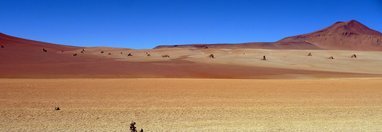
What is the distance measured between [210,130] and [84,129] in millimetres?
3213

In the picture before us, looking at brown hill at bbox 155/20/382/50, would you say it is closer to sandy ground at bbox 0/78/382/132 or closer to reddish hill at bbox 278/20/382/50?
reddish hill at bbox 278/20/382/50

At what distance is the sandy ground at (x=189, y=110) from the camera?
12828mm

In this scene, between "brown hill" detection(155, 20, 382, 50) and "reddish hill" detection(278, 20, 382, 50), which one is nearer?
"brown hill" detection(155, 20, 382, 50)

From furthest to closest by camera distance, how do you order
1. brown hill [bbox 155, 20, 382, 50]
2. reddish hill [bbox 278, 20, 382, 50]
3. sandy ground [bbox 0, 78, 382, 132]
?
1. reddish hill [bbox 278, 20, 382, 50]
2. brown hill [bbox 155, 20, 382, 50]
3. sandy ground [bbox 0, 78, 382, 132]

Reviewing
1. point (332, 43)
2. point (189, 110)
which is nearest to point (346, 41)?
point (332, 43)

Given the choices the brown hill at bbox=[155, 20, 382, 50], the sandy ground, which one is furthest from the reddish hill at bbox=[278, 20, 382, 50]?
the sandy ground

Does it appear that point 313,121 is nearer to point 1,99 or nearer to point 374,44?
point 1,99

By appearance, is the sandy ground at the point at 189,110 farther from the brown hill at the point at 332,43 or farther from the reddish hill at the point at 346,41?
the reddish hill at the point at 346,41

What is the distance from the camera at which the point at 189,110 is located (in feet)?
52.7

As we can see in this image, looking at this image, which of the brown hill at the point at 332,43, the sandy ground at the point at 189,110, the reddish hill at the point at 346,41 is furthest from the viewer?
the reddish hill at the point at 346,41

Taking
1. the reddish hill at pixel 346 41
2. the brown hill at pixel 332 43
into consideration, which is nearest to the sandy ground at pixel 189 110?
the brown hill at pixel 332 43

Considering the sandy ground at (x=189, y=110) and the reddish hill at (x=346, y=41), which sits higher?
the reddish hill at (x=346, y=41)

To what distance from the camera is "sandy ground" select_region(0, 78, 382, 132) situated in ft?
42.1

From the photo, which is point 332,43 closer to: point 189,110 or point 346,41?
point 346,41
